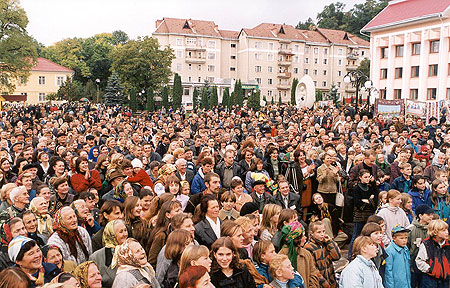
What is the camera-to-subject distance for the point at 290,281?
466 cm

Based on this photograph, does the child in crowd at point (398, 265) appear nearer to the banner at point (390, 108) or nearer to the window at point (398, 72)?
the banner at point (390, 108)

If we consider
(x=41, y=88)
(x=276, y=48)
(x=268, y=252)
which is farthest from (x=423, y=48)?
(x=41, y=88)

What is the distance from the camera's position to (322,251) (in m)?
5.35

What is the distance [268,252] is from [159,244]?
128 centimetres

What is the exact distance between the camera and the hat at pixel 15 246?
4523 mm

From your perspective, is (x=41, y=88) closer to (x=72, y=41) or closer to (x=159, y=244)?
(x=72, y=41)

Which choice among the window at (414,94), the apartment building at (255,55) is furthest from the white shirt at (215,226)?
the apartment building at (255,55)

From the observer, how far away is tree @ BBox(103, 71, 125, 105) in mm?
56112

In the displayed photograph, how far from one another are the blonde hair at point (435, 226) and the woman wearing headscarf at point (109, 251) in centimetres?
411

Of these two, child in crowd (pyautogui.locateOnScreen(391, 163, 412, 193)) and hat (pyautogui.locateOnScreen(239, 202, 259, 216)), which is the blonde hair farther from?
child in crowd (pyautogui.locateOnScreen(391, 163, 412, 193))

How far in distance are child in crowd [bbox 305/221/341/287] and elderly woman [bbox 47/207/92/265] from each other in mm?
2740

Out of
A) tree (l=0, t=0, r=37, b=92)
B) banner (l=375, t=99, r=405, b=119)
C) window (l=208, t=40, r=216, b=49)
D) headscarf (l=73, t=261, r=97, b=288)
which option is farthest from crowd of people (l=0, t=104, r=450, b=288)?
window (l=208, t=40, r=216, b=49)

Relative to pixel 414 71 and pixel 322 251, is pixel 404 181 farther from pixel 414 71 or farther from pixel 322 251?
pixel 414 71

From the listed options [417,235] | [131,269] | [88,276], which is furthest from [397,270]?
[88,276]
